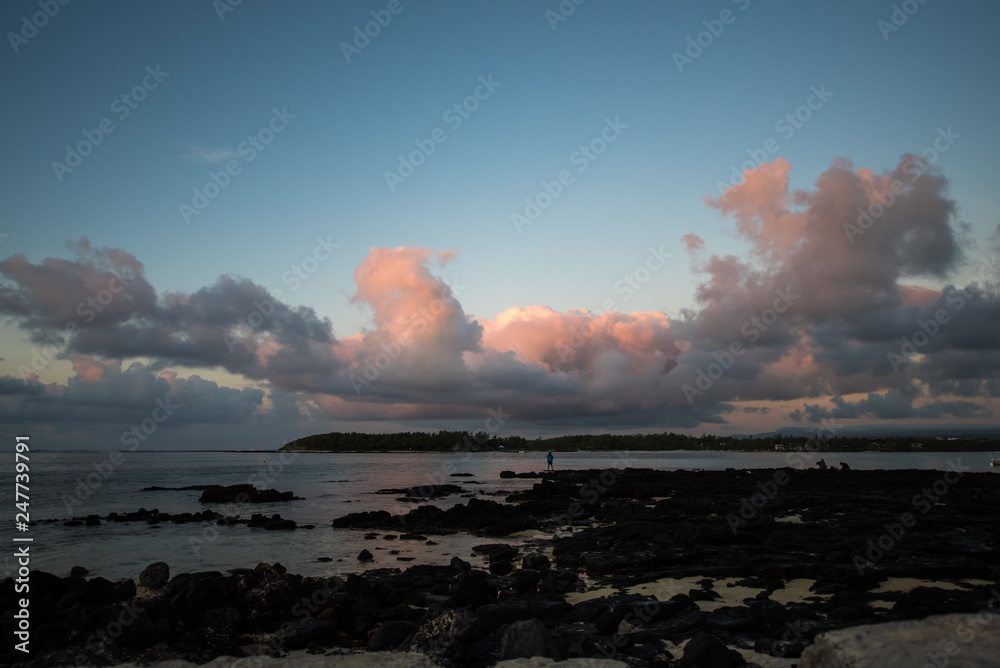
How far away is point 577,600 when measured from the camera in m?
11.5

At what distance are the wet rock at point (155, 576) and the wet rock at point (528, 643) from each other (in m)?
9.29

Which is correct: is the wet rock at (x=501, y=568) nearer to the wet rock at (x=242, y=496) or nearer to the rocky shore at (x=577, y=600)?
the rocky shore at (x=577, y=600)

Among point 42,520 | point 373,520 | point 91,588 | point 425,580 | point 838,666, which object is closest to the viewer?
point 838,666

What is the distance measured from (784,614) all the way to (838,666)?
4.08m

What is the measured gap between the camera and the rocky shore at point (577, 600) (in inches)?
324

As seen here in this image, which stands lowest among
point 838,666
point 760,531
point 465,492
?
point 465,492

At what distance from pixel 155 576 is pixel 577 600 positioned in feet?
32.1

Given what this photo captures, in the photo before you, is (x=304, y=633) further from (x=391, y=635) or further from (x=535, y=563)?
(x=535, y=563)

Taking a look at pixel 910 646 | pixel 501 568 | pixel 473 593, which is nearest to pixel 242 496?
pixel 501 568

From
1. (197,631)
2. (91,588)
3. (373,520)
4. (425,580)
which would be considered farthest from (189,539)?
(197,631)

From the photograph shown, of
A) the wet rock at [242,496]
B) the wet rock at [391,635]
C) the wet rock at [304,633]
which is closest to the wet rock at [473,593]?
the wet rock at [391,635]

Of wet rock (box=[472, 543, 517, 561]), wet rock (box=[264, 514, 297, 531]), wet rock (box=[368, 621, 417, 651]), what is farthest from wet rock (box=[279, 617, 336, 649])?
wet rock (box=[264, 514, 297, 531])

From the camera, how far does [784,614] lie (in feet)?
30.1

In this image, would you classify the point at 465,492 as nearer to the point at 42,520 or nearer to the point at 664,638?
the point at 42,520
